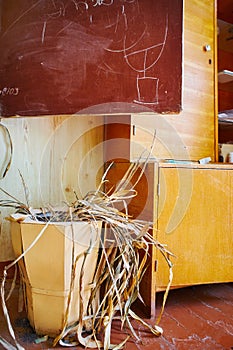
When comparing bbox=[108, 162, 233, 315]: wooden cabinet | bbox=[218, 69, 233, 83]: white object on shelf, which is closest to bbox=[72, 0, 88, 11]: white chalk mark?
bbox=[108, 162, 233, 315]: wooden cabinet

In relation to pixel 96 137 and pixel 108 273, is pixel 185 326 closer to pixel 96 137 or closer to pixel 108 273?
pixel 108 273

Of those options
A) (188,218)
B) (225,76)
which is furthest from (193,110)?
(188,218)

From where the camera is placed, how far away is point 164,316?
1278mm

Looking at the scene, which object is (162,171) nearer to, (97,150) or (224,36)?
(97,150)

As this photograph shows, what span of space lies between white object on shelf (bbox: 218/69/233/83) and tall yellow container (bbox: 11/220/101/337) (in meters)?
1.18

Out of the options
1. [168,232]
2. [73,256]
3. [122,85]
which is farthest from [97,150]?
[73,256]

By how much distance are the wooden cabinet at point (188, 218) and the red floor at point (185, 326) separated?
0.39 feet

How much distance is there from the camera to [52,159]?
154 cm

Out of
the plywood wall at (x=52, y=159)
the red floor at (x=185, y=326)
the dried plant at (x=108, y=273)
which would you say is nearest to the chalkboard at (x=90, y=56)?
the plywood wall at (x=52, y=159)

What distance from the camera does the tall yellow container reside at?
1008mm

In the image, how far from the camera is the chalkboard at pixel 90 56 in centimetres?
120

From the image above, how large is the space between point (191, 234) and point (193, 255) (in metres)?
0.09

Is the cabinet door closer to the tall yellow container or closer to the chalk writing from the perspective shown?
the tall yellow container

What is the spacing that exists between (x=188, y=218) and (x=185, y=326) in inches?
16.1
